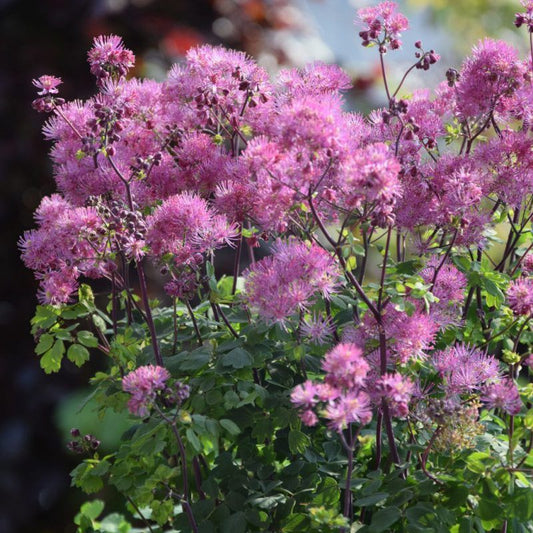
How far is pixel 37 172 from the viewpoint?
3.25 meters

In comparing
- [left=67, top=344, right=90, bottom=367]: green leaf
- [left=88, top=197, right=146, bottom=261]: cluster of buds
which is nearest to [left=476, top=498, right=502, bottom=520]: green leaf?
[left=88, top=197, right=146, bottom=261]: cluster of buds

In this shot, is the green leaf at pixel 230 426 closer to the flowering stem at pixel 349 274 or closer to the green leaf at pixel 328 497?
the green leaf at pixel 328 497

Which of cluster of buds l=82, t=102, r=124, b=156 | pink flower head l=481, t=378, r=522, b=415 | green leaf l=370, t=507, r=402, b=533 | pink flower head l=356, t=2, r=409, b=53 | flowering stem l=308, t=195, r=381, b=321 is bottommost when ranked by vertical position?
green leaf l=370, t=507, r=402, b=533

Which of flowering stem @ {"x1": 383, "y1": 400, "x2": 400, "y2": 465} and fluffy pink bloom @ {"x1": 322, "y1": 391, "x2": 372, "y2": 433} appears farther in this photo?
flowering stem @ {"x1": 383, "y1": 400, "x2": 400, "y2": 465}

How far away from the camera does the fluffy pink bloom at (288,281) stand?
137 centimetres

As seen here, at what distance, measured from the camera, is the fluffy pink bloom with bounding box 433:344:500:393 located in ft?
4.72

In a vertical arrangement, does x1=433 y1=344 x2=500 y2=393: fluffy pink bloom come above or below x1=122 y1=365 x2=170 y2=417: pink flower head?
above

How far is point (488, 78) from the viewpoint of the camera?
1607 millimetres

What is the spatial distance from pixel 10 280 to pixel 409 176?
205 centimetres

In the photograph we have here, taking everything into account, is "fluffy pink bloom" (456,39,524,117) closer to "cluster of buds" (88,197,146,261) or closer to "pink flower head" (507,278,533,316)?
"pink flower head" (507,278,533,316)

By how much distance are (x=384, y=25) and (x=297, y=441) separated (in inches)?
30.1

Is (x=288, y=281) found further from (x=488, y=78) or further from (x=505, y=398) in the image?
(x=488, y=78)

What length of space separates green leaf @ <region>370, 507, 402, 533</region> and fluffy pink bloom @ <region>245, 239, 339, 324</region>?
352 millimetres

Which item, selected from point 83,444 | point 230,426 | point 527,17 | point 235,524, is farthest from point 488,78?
point 83,444
